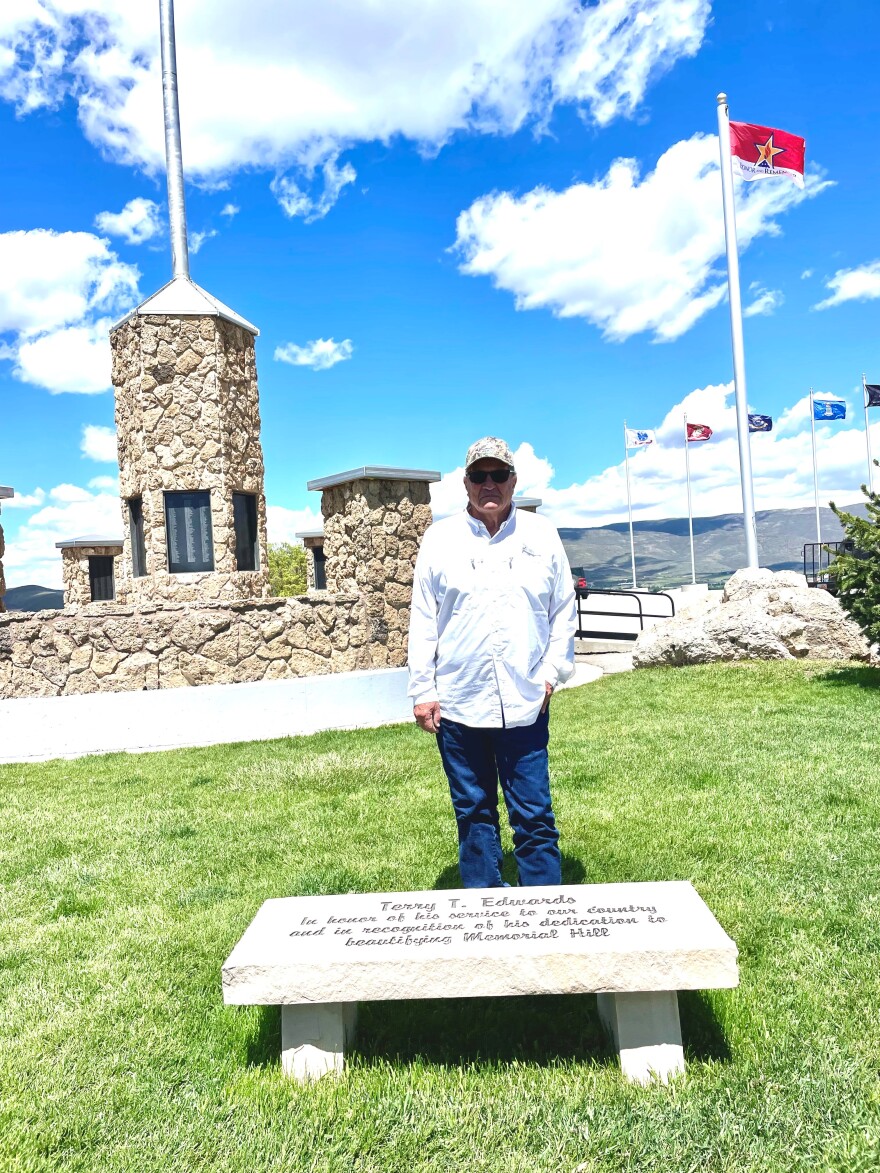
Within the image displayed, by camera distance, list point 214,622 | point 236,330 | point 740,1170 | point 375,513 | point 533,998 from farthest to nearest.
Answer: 1. point 236,330
2. point 375,513
3. point 214,622
4. point 533,998
5. point 740,1170

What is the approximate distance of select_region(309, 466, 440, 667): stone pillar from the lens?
33.9ft

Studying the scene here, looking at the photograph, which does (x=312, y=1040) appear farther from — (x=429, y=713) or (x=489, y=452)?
(x=489, y=452)

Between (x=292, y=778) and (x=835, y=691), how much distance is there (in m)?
6.37

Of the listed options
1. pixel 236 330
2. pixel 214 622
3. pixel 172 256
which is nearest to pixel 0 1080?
pixel 214 622

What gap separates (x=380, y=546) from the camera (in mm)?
10422

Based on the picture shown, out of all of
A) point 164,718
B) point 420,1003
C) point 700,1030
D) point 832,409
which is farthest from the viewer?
point 832,409

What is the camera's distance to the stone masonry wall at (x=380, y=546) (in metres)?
10.4

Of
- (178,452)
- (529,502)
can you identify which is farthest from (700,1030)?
(529,502)

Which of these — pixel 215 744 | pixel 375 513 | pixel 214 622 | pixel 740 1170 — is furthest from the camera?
pixel 375 513

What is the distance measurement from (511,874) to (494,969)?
74.9 inches

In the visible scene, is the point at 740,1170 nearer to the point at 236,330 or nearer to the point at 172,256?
the point at 236,330

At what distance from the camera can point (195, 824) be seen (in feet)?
18.7

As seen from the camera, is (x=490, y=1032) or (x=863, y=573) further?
(x=863, y=573)

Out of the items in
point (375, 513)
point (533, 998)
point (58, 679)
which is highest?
point (375, 513)
